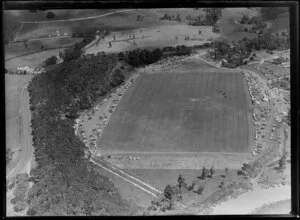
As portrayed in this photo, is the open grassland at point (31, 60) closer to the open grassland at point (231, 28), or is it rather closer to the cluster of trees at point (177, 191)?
the open grassland at point (231, 28)

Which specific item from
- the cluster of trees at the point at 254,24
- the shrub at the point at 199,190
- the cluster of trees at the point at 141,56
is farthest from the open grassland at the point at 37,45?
the shrub at the point at 199,190

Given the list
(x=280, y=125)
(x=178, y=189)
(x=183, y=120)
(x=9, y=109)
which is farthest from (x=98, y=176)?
(x=280, y=125)

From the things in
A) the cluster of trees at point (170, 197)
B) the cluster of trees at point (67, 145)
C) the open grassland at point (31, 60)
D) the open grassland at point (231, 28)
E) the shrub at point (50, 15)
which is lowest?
the cluster of trees at point (170, 197)

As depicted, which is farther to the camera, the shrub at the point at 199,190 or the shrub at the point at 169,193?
the shrub at the point at 199,190

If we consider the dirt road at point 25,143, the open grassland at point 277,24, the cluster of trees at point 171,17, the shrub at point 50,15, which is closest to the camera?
the dirt road at point 25,143

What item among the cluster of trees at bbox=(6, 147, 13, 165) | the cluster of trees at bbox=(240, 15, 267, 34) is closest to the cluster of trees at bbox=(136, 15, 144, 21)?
the cluster of trees at bbox=(240, 15, 267, 34)

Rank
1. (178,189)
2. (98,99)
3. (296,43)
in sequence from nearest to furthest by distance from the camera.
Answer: (296,43) → (178,189) → (98,99)

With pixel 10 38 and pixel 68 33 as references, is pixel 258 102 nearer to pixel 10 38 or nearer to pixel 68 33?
pixel 68 33
